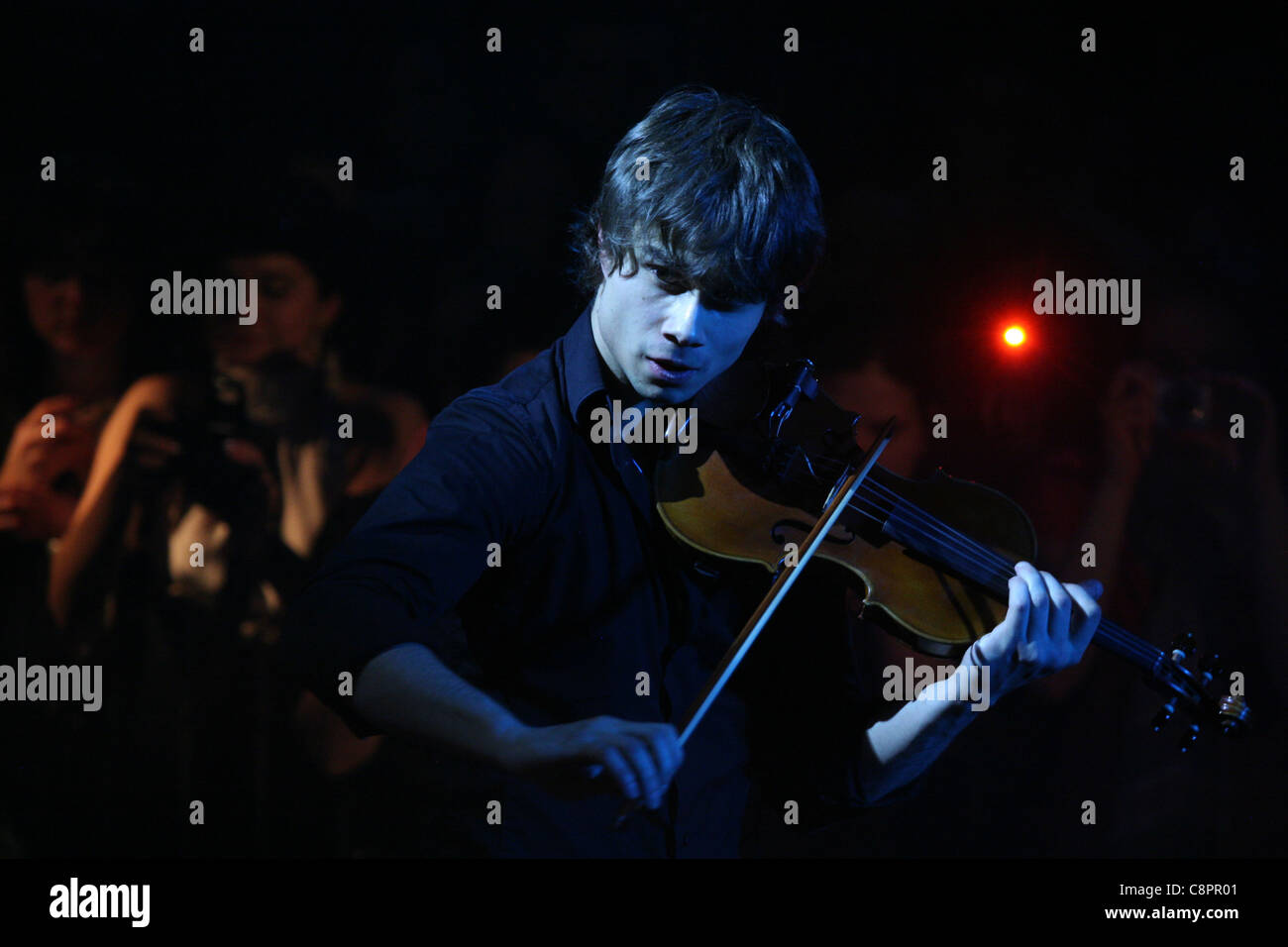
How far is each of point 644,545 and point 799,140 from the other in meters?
1.21

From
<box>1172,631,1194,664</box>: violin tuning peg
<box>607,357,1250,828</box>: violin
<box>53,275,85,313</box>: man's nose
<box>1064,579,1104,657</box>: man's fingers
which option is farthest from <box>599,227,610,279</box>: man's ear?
<box>53,275,85,313</box>: man's nose

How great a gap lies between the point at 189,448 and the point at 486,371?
0.75 metres

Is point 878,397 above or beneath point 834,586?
above

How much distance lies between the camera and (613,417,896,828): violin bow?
4.71 ft

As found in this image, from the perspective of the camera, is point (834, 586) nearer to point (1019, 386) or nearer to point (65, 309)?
point (1019, 386)

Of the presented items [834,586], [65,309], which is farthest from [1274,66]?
[65,309]

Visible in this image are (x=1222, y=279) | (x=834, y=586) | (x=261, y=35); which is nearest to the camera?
(x=834, y=586)

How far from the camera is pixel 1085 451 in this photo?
272 centimetres

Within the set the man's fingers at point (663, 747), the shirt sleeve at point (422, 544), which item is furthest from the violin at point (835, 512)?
the man's fingers at point (663, 747)

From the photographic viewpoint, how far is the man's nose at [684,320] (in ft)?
5.64

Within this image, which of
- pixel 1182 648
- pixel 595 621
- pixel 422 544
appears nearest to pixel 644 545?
pixel 595 621

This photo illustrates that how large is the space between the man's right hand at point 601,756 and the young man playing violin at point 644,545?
0.85 ft

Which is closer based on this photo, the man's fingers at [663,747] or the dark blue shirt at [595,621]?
the man's fingers at [663,747]

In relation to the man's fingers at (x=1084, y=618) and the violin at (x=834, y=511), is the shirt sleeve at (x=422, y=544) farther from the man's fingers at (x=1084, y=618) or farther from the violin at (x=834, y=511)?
the man's fingers at (x=1084, y=618)
